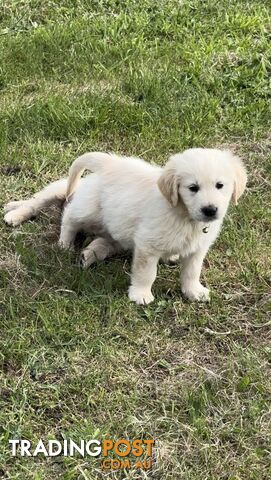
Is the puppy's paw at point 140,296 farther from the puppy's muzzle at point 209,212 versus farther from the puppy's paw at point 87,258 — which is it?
the puppy's muzzle at point 209,212

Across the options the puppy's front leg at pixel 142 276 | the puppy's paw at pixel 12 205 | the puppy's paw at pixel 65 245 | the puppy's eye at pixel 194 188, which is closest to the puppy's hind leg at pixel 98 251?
the puppy's paw at pixel 65 245

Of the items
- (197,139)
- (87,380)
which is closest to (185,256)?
(87,380)

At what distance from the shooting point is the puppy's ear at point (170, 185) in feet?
11.1

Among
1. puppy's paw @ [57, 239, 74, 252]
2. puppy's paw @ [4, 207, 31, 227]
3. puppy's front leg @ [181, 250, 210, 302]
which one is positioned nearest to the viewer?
puppy's front leg @ [181, 250, 210, 302]

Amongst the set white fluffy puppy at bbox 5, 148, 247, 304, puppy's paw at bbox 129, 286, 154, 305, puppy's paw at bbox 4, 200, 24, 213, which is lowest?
puppy's paw at bbox 4, 200, 24, 213

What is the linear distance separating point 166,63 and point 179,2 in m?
1.16

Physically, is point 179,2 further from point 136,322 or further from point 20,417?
point 20,417

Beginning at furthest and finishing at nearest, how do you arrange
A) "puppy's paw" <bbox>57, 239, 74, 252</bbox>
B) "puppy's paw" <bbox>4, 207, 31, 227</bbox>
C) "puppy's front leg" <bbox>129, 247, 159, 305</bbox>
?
"puppy's paw" <bbox>4, 207, 31, 227</bbox> → "puppy's paw" <bbox>57, 239, 74, 252</bbox> → "puppy's front leg" <bbox>129, 247, 159, 305</bbox>

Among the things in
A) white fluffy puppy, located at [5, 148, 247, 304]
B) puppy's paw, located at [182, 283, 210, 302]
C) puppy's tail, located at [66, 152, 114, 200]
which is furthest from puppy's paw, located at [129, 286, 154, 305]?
puppy's tail, located at [66, 152, 114, 200]

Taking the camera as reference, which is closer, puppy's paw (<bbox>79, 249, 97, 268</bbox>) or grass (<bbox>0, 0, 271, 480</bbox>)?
grass (<bbox>0, 0, 271, 480</bbox>)

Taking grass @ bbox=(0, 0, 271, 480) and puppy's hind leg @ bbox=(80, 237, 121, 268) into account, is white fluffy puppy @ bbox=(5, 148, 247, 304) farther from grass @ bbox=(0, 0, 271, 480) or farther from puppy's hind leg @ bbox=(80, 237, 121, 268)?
grass @ bbox=(0, 0, 271, 480)

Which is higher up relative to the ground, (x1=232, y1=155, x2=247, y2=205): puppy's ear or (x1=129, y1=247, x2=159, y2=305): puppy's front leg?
(x1=232, y1=155, x2=247, y2=205): puppy's ear

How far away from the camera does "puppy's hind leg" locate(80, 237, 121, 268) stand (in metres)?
3.93

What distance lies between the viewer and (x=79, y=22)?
20.4 feet
